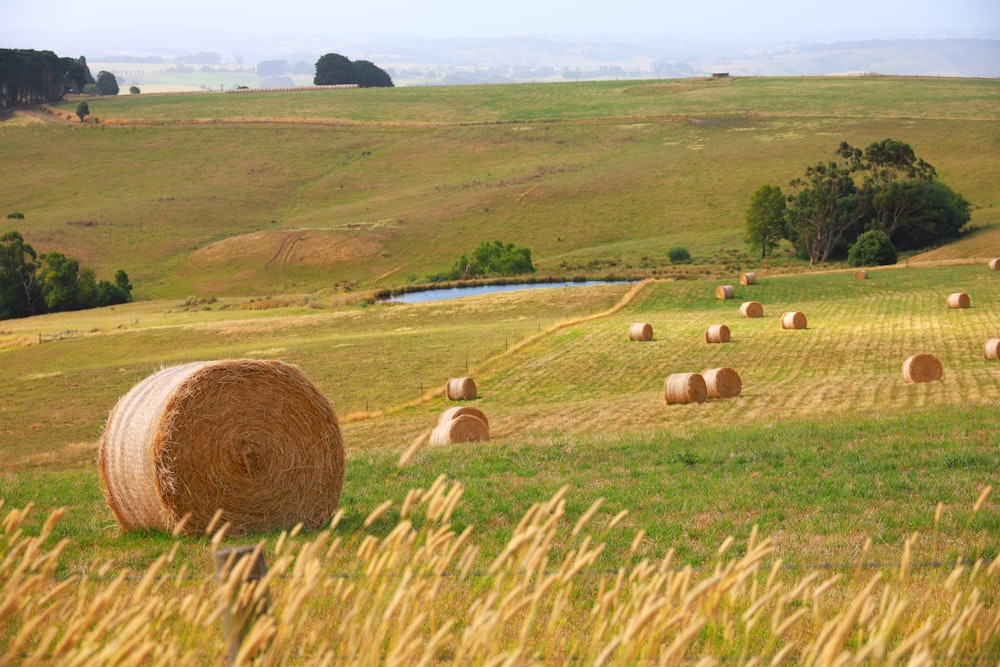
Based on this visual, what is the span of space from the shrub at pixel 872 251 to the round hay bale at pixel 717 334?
39524 millimetres

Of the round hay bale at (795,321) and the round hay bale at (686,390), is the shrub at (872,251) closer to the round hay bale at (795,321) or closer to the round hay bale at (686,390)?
the round hay bale at (795,321)

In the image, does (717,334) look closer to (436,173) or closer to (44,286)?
(44,286)

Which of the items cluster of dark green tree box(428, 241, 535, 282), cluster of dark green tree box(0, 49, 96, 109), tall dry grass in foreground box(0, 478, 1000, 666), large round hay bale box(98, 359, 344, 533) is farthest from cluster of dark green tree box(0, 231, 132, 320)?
cluster of dark green tree box(0, 49, 96, 109)

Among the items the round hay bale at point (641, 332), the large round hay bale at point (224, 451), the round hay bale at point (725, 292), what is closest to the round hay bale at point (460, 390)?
the round hay bale at point (641, 332)

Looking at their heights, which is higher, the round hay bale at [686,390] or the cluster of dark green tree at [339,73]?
the cluster of dark green tree at [339,73]

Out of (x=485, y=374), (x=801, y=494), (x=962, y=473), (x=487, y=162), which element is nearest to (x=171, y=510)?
(x=801, y=494)

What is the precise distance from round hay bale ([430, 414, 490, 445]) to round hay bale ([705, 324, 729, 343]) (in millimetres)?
19022

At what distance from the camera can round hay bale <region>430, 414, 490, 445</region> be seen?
20.0 m

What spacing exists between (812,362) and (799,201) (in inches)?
2003

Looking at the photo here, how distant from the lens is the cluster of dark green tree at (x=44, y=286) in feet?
255

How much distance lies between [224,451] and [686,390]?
56.9 ft

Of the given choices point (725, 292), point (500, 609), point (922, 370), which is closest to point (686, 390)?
point (922, 370)

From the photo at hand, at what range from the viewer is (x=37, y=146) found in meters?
131

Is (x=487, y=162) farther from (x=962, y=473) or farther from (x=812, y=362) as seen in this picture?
(x=962, y=473)
